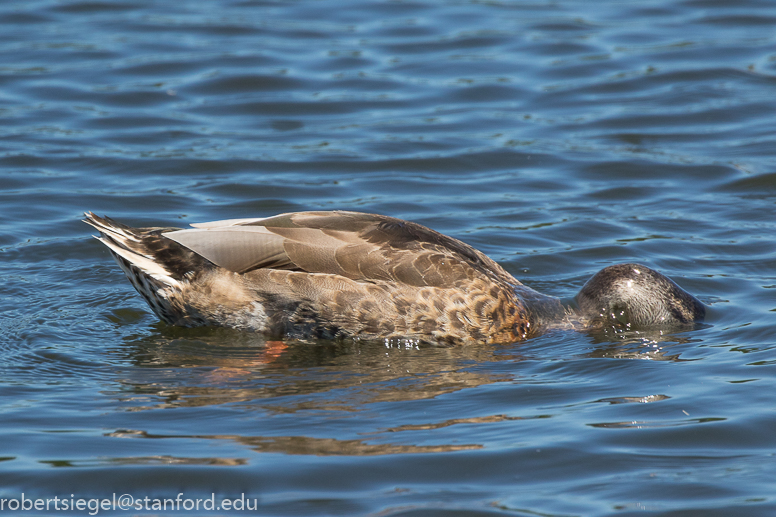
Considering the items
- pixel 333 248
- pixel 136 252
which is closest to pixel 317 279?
pixel 333 248

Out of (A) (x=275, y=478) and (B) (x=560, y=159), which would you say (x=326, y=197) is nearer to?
(B) (x=560, y=159)

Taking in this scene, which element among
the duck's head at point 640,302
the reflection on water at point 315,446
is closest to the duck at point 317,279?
the duck's head at point 640,302

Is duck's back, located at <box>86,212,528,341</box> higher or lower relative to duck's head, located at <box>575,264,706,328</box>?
higher

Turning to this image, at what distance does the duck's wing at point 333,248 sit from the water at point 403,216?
509mm

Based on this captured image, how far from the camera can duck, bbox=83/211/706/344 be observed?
22.3ft

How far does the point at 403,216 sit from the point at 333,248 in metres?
3.00

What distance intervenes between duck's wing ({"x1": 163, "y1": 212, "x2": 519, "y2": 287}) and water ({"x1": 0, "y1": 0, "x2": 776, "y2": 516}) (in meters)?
0.51

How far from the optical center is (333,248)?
6.83m

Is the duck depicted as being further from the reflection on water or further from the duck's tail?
the reflection on water

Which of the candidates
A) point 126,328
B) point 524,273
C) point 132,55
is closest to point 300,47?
point 132,55

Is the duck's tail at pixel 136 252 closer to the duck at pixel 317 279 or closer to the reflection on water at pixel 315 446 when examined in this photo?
the duck at pixel 317 279

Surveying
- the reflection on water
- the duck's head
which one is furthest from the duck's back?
the reflection on water

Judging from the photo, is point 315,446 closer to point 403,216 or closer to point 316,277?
point 316,277

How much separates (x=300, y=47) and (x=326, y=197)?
4.77 m
